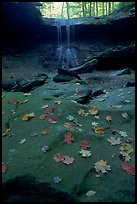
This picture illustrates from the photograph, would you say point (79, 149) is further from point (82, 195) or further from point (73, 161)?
point (82, 195)

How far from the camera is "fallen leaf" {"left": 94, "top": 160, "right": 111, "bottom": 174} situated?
3.44 metres

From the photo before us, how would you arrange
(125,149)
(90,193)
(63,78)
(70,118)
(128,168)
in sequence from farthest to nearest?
(63,78), (70,118), (125,149), (128,168), (90,193)

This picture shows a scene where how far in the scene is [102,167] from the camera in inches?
138

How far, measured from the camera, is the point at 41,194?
320 centimetres

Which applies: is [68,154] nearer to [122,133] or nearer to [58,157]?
[58,157]

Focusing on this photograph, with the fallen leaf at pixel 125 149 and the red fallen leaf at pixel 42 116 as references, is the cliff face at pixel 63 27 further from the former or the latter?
the fallen leaf at pixel 125 149

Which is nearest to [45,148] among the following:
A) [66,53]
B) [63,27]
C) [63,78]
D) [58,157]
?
[58,157]

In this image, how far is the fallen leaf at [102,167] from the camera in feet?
11.3

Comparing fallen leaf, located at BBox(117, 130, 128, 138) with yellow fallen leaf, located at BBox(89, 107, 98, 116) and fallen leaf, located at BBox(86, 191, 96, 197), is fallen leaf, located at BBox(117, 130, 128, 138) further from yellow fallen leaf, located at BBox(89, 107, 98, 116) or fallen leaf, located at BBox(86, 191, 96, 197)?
fallen leaf, located at BBox(86, 191, 96, 197)

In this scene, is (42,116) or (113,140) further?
(42,116)

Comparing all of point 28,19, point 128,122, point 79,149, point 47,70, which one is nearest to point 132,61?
point 47,70

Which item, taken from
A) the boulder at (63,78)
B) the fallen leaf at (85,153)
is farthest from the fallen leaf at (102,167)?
the boulder at (63,78)

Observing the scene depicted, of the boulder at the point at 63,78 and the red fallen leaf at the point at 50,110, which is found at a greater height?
the red fallen leaf at the point at 50,110

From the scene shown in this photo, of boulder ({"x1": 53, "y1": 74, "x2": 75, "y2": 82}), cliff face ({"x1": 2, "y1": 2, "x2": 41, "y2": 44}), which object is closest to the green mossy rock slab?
boulder ({"x1": 53, "y1": 74, "x2": 75, "y2": 82})
